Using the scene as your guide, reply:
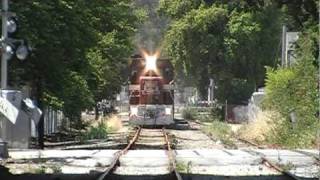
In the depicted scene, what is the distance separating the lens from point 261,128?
115 feet

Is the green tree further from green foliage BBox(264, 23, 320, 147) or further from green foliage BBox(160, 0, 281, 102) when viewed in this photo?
green foliage BBox(160, 0, 281, 102)

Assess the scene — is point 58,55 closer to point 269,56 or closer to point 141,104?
point 141,104

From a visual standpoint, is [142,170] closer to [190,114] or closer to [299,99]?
[299,99]

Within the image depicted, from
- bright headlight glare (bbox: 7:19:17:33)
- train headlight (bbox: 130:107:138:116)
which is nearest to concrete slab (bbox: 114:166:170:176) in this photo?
bright headlight glare (bbox: 7:19:17:33)

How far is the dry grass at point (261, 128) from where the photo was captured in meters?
32.9

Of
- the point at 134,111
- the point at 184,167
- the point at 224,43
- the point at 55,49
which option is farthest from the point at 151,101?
the point at 184,167

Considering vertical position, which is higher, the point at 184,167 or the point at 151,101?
the point at 151,101

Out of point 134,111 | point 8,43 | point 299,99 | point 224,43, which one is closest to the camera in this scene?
point 8,43

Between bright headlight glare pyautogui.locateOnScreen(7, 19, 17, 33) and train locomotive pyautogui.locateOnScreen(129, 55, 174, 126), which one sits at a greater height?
bright headlight glare pyautogui.locateOnScreen(7, 19, 17, 33)

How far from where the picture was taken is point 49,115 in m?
36.0

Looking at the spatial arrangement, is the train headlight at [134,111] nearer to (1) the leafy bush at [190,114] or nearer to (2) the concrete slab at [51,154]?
(2) the concrete slab at [51,154]

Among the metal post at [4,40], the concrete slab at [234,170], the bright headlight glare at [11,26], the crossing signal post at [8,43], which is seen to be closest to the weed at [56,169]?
the concrete slab at [234,170]

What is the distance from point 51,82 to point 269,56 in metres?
39.7

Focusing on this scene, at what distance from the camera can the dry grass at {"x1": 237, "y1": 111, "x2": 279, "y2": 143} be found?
3291 cm
